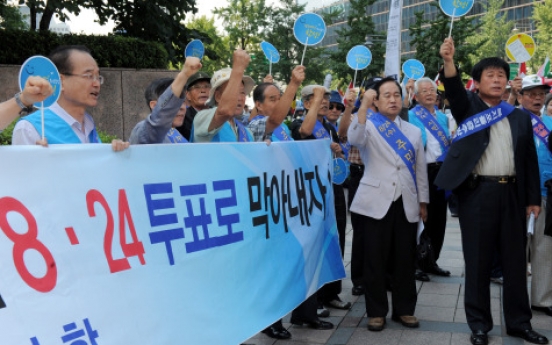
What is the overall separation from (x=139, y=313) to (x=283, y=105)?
1.91 metres

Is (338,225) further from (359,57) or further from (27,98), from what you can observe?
(27,98)

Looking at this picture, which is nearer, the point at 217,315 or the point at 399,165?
the point at 217,315

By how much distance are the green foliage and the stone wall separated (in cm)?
21

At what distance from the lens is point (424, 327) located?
4.71m

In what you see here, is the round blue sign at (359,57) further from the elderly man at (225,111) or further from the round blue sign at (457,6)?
the elderly man at (225,111)

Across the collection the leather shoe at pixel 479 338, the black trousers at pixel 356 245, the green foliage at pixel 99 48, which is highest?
the green foliage at pixel 99 48

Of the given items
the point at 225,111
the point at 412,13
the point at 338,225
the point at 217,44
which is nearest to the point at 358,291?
the point at 338,225

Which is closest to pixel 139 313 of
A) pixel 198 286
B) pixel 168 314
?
pixel 168 314

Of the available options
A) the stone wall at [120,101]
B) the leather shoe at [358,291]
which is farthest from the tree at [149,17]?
the leather shoe at [358,291]

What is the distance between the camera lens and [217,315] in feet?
10.2

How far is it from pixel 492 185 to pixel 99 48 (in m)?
7.56

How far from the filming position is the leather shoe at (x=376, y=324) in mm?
4625

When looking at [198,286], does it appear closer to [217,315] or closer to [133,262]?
[217,315]

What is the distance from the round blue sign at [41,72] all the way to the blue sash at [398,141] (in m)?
2.75
